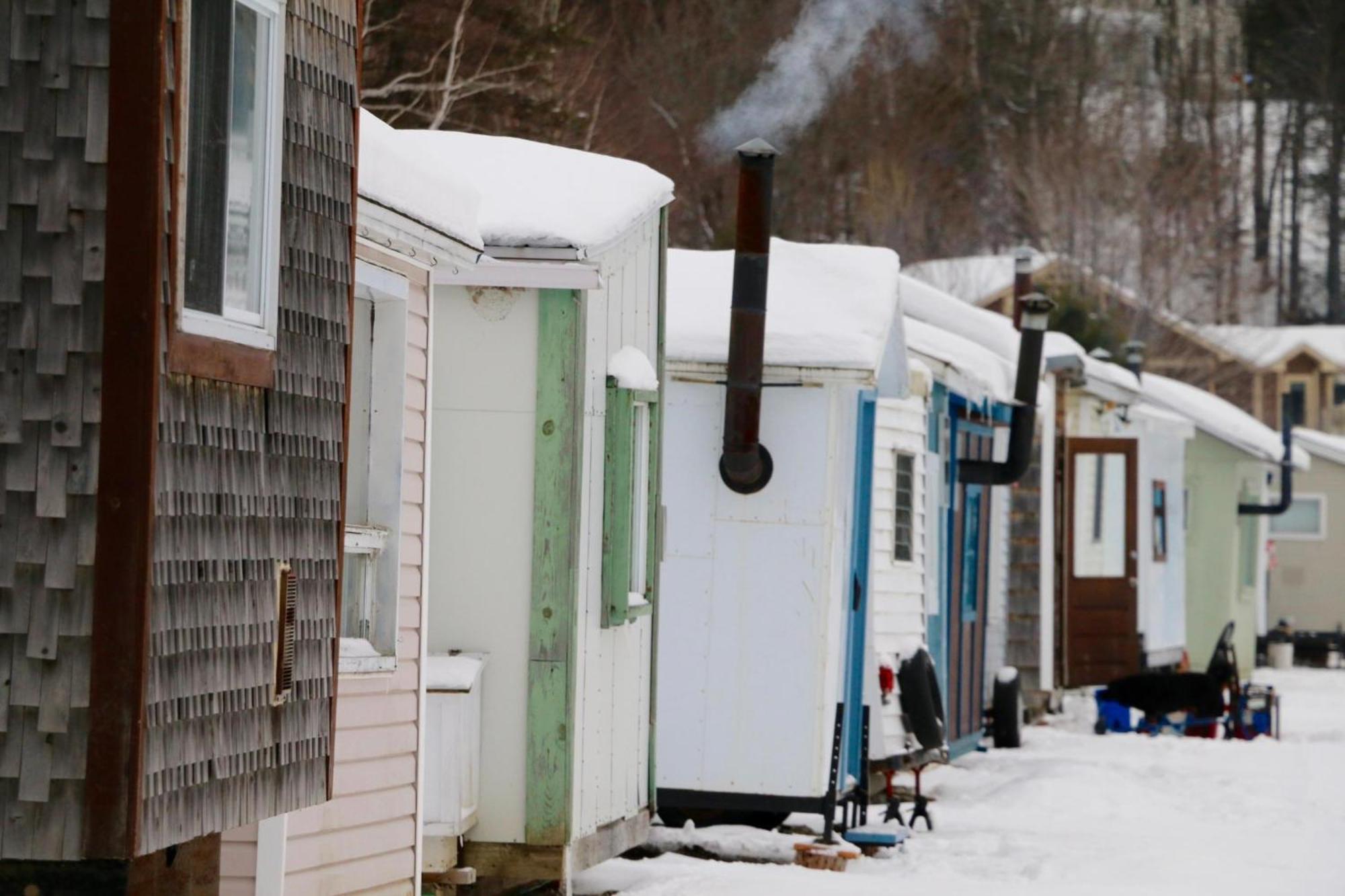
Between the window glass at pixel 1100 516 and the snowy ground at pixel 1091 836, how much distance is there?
157 inches

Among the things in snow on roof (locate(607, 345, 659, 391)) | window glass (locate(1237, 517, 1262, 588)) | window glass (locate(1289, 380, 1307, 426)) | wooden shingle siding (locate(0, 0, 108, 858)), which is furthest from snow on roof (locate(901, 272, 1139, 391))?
window glass (locate(1289, 380, 1307, 426))

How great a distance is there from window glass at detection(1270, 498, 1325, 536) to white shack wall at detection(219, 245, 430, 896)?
3813 cm

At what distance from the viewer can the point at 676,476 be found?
12359mm

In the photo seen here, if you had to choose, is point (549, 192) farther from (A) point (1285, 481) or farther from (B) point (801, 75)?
(B) point (801, 75)

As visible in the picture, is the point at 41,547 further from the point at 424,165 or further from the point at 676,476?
the point at 676,476

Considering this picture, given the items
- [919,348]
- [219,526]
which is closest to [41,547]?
[219,526]

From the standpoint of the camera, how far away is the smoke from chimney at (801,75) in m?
37.3

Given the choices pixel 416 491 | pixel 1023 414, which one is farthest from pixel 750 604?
pixel 1023 414

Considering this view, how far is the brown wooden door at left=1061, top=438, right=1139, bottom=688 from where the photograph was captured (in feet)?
75.2

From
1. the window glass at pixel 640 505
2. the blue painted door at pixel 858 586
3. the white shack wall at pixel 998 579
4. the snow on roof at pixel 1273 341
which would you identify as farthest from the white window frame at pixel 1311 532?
the window glass at pixel 640 505

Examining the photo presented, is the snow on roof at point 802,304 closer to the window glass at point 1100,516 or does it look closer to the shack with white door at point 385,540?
the shack with white door at point 385,540

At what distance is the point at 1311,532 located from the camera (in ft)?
146

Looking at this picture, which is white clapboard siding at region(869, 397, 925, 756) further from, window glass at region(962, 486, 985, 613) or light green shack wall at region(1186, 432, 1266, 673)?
light green shack wall at region(1186, 432, 1266, 673)

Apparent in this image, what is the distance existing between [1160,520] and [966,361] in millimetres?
10504
